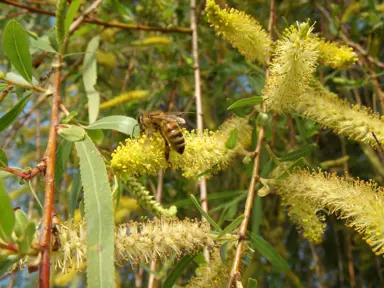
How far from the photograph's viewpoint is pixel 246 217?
1283mm

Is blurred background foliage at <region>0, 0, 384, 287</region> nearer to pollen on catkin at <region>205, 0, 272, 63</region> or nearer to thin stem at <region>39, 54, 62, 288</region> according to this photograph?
pollen on catkin at <region>205, 0, 272, 63</region>

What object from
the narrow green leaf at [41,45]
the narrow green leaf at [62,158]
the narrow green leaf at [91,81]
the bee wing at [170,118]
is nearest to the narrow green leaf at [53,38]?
the narrow green leaf at [41,45]

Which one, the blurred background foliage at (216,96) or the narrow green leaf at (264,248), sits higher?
the blurred background foliage at (216,96)

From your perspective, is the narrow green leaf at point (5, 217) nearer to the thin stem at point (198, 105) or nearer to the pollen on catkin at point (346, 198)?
the thin stem at point (198, 105)

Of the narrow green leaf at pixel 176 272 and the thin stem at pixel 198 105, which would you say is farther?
the thin stem at pixel 198 105

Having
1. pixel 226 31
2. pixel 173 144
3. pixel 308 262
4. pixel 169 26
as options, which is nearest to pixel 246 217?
pixel 173 144

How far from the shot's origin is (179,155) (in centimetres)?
139

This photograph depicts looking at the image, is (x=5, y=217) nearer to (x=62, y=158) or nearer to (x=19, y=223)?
(x=19, y=223)

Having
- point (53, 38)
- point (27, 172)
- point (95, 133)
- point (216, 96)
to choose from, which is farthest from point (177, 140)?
point (216, 96)

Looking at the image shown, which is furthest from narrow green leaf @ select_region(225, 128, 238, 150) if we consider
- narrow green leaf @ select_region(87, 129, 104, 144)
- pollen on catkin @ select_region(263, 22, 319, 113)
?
narrow green leaf @ select_region(87, 129, 104, 144)

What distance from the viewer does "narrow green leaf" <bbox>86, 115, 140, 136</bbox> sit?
54.8 inches

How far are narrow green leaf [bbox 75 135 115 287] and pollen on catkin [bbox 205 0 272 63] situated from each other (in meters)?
0.52

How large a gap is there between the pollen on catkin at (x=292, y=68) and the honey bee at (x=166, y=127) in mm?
291

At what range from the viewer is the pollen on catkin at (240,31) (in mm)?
1384
